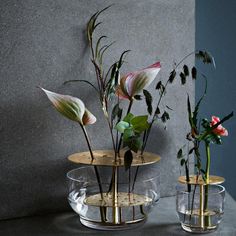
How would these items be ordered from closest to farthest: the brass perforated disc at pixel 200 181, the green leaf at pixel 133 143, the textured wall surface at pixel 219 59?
the green leaf at pixel 133 143 → the brass perforated disc at pixel 200 181 → the textured wall surface at pixel 219 59

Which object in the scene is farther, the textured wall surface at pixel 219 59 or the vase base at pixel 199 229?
the textured wall surface at pixel 219 59

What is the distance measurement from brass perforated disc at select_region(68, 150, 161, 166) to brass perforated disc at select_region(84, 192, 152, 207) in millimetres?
83

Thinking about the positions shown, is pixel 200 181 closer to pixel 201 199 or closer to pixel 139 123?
pixel 201 199

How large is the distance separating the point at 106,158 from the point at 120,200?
0.11 meters

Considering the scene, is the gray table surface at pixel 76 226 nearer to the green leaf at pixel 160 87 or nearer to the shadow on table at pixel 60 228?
the shadow on table at pixel 60 228

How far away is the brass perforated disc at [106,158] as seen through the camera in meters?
1.13

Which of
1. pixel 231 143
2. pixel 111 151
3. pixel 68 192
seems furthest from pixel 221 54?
pixel 68 192

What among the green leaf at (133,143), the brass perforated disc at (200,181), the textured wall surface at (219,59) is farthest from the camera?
the textured wall surface at (219,59)

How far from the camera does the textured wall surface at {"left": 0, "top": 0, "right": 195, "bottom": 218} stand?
1.15 m

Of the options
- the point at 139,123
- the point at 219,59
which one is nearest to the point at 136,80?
→ the point at 139,123

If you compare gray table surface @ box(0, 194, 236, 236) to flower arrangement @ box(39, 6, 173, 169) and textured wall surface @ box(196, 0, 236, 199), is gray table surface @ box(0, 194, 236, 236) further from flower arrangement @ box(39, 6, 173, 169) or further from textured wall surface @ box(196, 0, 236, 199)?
textured wall surface @ box(196, 0, 236, 199)

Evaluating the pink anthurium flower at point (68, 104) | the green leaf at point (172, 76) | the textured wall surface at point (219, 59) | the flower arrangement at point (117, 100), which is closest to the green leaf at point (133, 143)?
the flower arrangement at point (117, 100)

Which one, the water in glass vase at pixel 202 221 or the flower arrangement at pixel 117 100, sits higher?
the flower arrangement at pixel 117 100

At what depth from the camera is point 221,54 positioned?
1.65 meters
